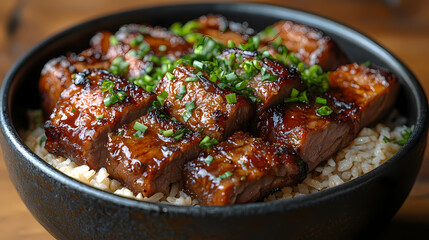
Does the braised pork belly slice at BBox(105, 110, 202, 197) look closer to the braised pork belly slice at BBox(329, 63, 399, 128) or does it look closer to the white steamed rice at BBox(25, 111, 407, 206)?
the white steamed rice at BBox(25, 111, 407, 206)

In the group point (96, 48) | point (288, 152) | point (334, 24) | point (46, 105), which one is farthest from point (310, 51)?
point (46, 105)

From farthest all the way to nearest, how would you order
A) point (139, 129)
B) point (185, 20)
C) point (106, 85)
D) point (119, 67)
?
point (185, 20)
point (119, 67)
point (106, 85)
point (139, 129)

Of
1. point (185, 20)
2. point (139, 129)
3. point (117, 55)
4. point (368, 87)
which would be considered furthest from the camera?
point (185, 20)

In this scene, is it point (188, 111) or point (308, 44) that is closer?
point (188, 111)

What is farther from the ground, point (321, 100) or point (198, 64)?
point (198, 64)

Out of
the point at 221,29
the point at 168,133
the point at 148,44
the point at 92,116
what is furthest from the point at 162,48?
the point at 168,133

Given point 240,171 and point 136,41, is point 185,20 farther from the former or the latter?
point 240,171

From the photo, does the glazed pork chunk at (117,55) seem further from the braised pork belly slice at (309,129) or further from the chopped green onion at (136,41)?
the braised pork belly slice at (309,129)
